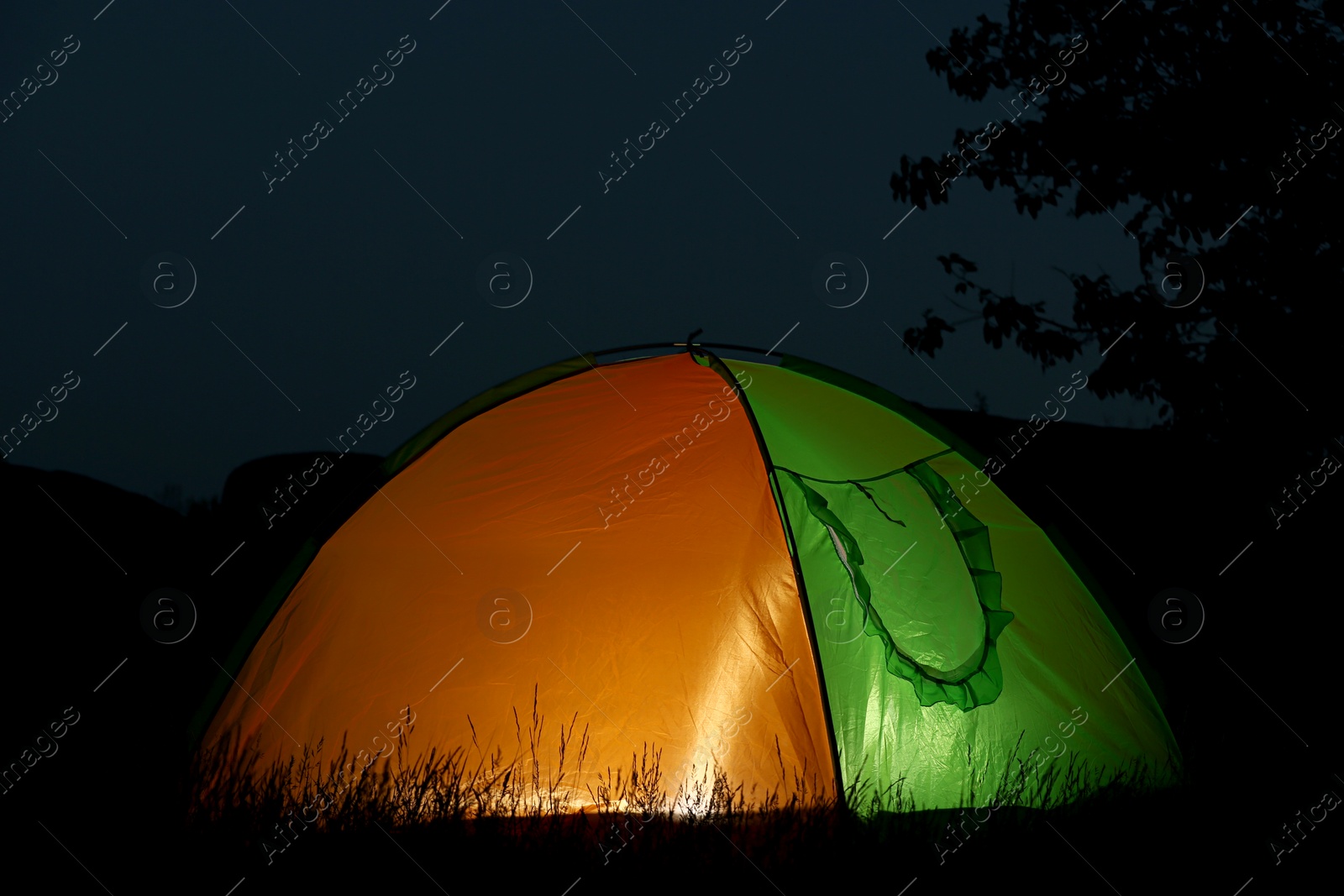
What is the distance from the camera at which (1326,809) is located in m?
3.32

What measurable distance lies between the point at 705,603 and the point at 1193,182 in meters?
4.62

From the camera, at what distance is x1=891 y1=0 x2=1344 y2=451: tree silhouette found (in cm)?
581

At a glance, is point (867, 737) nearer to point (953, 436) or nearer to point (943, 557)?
point (943, 557)

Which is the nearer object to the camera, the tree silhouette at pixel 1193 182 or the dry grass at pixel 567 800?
the dry grass at pixel 567 800

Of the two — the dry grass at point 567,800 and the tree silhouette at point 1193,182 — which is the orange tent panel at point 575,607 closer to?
the dry grass at point 567,800

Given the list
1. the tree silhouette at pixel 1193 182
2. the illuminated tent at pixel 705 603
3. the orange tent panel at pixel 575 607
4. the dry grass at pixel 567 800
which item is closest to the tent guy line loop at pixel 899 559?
the illuminated tent at pixel 705 603

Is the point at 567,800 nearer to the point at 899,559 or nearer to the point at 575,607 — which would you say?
the point at 575,607

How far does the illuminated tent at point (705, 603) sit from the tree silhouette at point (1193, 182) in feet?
9.21

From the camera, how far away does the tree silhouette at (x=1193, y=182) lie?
5.81 meters

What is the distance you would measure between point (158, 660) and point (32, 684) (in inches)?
25.8

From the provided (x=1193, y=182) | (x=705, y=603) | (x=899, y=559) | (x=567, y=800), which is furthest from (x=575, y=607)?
(x=1193, y=182)

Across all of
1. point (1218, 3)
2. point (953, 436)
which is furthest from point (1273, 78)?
point (953, 436)

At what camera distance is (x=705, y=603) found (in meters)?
3.49

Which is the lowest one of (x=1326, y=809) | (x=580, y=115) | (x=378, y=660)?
(x=1326, y=809)
